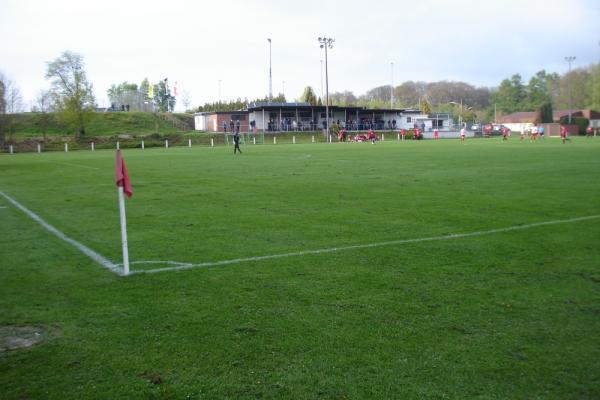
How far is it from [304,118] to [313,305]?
259ft

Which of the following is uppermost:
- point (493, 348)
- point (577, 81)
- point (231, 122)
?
point (577, 81)

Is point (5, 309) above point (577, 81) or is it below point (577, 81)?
below

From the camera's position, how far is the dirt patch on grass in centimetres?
450

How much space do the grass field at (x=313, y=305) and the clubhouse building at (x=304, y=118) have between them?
67.4m

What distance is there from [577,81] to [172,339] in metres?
141

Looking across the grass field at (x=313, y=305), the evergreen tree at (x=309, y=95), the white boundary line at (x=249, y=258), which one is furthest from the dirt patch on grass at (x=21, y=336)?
the evergreen tree at (x=309, y=95)

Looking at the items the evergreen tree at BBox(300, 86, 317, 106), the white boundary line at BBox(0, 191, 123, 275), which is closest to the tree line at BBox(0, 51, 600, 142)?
the evergreen tree at BBox(300, 86, 317, 106)

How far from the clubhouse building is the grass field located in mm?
67420

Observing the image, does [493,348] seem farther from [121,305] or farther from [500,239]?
[500,239]

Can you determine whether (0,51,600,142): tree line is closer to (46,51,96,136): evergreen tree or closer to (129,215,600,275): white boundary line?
(46,51,96,136): evergreen tree

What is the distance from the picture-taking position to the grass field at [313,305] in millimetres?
3785

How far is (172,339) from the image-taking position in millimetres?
4523

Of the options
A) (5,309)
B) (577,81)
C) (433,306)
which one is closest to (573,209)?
(433,306)

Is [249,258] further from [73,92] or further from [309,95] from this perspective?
[309,95]
